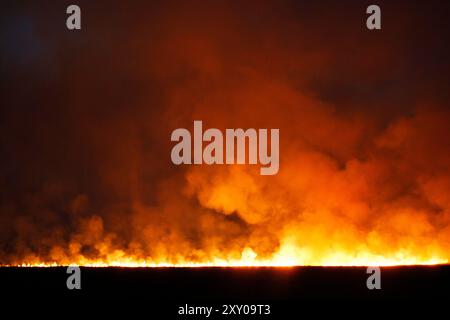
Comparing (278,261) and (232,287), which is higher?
(278,261)

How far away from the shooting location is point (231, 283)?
7.60 m

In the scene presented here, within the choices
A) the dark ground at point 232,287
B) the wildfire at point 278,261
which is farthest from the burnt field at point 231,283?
the wildfire at point 278,261

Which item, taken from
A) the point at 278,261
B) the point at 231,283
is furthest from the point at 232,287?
the point at 278,261

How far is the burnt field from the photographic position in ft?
24.7

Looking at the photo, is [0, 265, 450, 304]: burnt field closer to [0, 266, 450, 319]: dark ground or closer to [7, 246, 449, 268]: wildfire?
[0, 266, 450, 319]: dark ground

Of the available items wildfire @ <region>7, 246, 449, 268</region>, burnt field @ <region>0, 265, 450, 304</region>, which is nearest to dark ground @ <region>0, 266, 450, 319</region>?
burnt field @ <region>0, 265, 450, 304</region>

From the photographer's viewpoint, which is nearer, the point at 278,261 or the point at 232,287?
the point at 232,287

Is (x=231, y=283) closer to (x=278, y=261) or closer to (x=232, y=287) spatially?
(x=232, y=287)

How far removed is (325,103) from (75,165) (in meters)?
3.36

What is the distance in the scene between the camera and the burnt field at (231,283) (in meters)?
7.52

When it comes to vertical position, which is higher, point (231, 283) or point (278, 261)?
point (278, 261)
